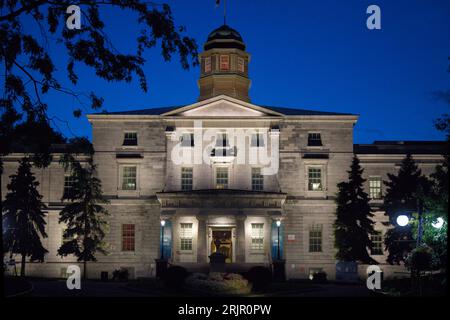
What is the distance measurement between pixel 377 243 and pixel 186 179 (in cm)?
1705

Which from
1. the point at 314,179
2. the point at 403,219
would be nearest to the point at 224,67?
the point at 314,179

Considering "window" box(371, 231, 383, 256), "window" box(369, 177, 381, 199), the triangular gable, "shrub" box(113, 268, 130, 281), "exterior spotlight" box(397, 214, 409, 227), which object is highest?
the triangular gable

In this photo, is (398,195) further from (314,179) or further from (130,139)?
Answer: (130,139)

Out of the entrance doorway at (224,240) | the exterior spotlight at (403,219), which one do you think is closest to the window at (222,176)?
the entrance doorway at (224,240)

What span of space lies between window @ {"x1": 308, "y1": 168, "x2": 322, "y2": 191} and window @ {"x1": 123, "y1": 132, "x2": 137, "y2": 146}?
15245 millimetres

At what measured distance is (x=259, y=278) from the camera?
41094mm

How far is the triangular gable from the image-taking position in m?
60.4

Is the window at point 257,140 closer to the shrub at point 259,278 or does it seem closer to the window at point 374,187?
the window at point 374,187

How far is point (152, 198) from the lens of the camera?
199ft

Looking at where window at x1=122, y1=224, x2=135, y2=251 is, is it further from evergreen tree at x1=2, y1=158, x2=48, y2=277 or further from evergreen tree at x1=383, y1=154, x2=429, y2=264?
evergreen tree at x1=383, y1=154, x2=429, y2=264

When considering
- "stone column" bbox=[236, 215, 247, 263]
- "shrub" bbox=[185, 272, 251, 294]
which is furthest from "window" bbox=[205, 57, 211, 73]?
"shrub" bbox=[185, 272, 251, 294]
